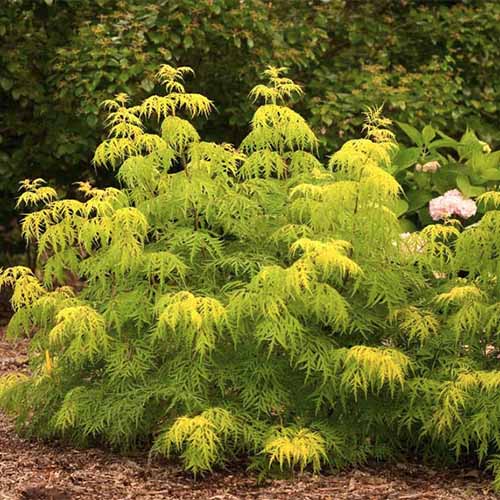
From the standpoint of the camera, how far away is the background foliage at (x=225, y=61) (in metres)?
8.04

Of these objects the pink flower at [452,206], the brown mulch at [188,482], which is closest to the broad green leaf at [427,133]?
the pink flower at [452,206]

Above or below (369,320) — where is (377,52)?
above

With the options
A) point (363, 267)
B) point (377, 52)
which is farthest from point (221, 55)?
point (363, 267)

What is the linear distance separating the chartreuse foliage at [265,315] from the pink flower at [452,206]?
2615mm

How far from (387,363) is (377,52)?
5.37 meters

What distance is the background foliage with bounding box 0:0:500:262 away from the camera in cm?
804

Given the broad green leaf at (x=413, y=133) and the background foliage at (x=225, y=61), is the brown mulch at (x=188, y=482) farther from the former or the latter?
the broad green leaf at (x=413, y=133)

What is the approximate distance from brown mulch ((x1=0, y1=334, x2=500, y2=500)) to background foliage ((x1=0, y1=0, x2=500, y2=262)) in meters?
3.33

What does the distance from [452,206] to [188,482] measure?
371 cm

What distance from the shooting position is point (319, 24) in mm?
8961

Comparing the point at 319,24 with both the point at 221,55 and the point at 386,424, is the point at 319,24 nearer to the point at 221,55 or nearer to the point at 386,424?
the point at 221,55

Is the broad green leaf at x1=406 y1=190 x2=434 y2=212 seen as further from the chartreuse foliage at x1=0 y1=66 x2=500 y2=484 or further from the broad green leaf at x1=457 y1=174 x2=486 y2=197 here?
the chartreuse foliage at x1=0 y1=66 x2=500 y2=484

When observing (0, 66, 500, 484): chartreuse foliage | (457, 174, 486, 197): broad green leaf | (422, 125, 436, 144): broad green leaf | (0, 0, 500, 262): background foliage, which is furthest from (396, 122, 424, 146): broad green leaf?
(0, 66, 500, 484): chartreuse foliage

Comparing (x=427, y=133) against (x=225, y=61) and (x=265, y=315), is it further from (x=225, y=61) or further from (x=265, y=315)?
(x=265, y=315)
